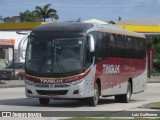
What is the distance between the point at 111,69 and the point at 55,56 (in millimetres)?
3437

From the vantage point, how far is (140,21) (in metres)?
127

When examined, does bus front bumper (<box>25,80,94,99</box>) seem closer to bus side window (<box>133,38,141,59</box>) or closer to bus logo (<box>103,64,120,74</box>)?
bus logo (<box>103,64,120,74</box>)

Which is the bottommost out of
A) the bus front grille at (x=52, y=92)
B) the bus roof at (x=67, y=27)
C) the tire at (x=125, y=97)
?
the tire at (x=125, y=97)

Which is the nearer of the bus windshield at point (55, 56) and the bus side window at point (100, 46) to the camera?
the bus windshield at point (55, 56)

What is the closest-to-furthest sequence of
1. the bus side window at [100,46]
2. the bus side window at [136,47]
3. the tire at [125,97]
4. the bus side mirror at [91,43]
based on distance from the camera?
the bus side mirror at [91,43] → the bus side window at [100,46] → the tire at [125,97] → the bus side window at [136,47]

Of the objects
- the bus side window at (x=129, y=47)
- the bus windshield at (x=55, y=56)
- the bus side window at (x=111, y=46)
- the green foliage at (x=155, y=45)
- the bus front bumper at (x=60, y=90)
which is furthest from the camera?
the green foliage at (x=155, y=45)

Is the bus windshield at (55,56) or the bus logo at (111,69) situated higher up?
the bus windshield at (55,56)

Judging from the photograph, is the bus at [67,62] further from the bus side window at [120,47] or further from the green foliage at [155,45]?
the green foliage at [155,45]

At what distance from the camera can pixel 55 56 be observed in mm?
19328

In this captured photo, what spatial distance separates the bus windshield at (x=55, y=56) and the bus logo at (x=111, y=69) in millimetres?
2155

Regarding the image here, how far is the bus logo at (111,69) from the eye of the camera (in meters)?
21.3

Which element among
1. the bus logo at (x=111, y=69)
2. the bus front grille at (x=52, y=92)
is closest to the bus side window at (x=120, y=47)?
the bus logo at (x=111, y=69)

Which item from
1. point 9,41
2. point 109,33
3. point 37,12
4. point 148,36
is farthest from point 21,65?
point 37,12

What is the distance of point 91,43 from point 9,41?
112ft
